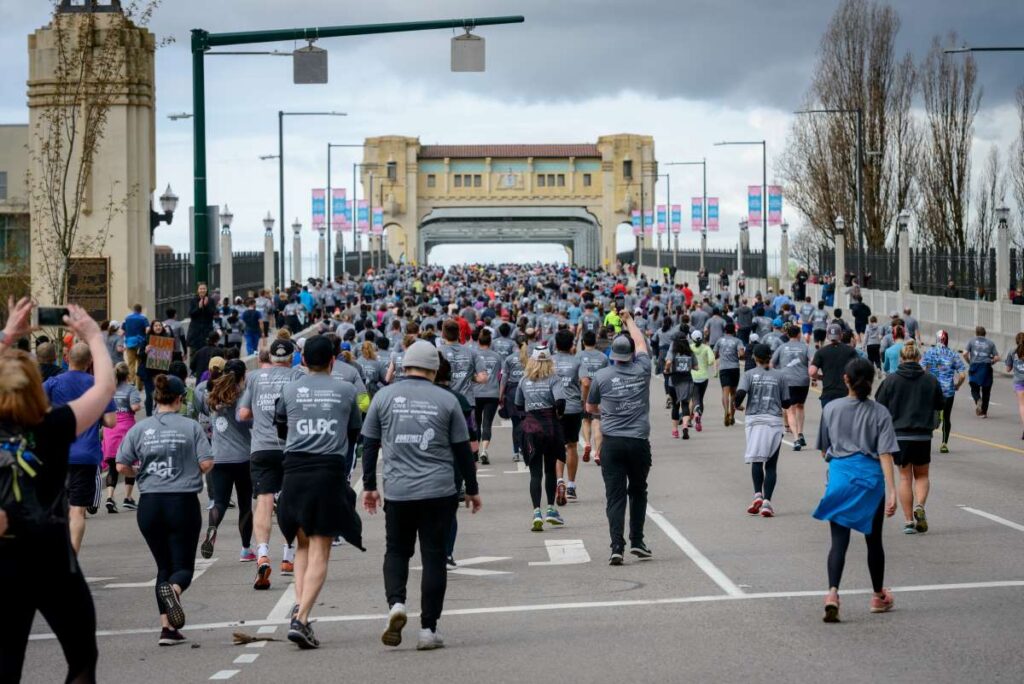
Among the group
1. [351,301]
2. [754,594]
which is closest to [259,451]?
[754,594]

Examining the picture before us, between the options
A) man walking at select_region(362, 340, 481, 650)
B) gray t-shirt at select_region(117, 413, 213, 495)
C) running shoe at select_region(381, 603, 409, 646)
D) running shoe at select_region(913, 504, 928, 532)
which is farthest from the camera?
running shoe at select_region(913, 504, 928, 532)

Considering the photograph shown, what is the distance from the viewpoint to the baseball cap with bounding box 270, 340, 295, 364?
13.1 metres

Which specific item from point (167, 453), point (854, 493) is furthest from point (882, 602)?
point (167, 453)

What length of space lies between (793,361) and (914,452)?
29.4 ft

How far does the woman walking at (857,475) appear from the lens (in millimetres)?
10742

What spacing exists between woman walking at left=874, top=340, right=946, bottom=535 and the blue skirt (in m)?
4.27

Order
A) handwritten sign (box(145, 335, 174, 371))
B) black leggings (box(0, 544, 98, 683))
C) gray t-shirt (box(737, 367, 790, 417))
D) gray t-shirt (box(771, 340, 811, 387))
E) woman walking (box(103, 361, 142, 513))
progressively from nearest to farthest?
black leggings (box(0, 544, 98, 683)) → gray t-shirt (box(737, 367, 790, 417)) → woman walking (box(103, 361, 142, 513)) → handwritten sign (box(145, 335, 174, 371)) → gray t-shirt (box(771, 340, 811, 387))

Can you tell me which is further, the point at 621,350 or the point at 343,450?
the point at 621,350

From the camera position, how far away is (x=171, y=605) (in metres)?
10.2

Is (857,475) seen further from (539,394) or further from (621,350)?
(539,394)

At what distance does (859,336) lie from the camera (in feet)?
153

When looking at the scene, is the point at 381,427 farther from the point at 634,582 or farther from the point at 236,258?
the point at 236,258

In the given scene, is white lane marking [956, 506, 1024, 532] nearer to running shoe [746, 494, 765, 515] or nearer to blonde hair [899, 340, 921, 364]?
blonde hair [899, 340, 921, 364]

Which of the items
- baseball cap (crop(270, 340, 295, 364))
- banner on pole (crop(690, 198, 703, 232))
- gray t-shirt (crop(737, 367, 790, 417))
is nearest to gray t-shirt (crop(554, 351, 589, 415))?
gray t-shirt (crop(737, 367, 790, 417))
